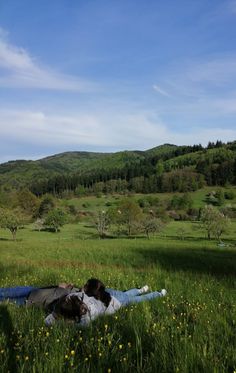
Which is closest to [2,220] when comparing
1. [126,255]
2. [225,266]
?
[126,255]

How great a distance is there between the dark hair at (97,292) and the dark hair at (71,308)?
81cm

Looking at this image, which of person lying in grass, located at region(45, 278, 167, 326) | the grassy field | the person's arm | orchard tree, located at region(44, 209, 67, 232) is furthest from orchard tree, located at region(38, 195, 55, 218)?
the person's arm

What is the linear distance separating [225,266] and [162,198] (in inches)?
5389

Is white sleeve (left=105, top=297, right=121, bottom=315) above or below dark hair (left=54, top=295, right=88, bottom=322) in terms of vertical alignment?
below

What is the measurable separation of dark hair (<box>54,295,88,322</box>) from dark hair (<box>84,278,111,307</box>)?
81 cm

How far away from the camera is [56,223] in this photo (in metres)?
87.6

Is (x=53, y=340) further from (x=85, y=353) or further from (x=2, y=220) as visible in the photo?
(x=2, y=220)

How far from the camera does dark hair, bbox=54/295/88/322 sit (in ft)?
21.6

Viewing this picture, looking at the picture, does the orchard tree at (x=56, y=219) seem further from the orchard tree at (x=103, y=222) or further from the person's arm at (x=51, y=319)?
the person's arm at (x=51, y=319)

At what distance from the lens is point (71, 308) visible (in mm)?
6660

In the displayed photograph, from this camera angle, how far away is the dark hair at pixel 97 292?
7.53 metres

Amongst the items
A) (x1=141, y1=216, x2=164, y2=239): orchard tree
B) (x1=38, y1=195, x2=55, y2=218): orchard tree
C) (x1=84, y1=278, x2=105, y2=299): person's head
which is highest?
(x1=84, y1=278, x2=105, y2=299): person's head

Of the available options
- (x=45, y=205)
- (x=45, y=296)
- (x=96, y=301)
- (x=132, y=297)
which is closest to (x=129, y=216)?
(x=45, y=205)

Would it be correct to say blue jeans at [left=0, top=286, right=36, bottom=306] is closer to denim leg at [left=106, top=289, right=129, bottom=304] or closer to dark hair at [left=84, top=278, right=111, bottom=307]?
dark hair at [left=84, top=278, right=111, bottom=307]
